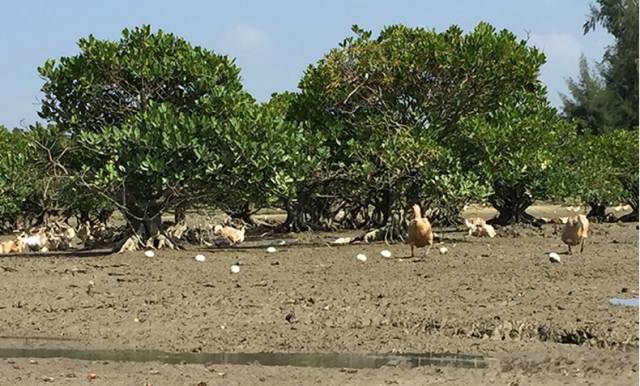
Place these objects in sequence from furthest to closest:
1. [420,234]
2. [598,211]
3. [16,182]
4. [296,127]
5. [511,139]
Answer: [598,211] → [16,182] → [511,139] → [296,127] → [420,234]

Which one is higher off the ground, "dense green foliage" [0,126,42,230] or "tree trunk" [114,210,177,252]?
"dense green foliage" [0,126,42,230]

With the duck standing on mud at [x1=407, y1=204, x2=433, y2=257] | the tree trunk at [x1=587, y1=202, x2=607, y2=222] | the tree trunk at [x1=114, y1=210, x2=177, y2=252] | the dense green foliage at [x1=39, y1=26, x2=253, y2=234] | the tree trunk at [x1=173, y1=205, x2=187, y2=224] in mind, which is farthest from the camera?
the tree trunk at [x1=587, y1=202, x2=607, y2=222]

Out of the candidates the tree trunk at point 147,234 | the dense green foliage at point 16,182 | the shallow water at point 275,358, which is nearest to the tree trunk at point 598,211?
the tree trunk at point 147,234

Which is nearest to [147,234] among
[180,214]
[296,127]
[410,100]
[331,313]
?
[180,214]

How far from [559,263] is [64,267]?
292 inches

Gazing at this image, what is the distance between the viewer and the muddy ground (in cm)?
818

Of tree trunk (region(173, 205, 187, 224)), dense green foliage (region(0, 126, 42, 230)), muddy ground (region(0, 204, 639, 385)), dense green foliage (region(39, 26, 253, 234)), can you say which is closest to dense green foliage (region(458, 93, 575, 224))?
muddy ground (region(0, 204, 639, 385))

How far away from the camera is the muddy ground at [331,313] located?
26.8 feet

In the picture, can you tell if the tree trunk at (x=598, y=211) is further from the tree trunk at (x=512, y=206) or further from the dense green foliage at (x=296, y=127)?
the dense green foliage at (x=296, y=127)

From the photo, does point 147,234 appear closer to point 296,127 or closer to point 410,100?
point 296,127

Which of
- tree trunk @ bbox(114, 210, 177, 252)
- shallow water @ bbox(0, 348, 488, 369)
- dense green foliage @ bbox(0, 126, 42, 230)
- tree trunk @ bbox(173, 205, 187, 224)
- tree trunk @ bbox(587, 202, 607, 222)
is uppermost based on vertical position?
dense green foliage @ bbox(0, 126, 42, 230)

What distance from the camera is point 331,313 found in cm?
1090

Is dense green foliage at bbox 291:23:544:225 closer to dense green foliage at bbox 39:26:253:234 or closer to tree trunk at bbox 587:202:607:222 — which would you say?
dense green foliage at bbox 39:26:253:234

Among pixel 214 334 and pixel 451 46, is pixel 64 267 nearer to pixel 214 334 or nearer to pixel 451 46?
pixel 214 334
